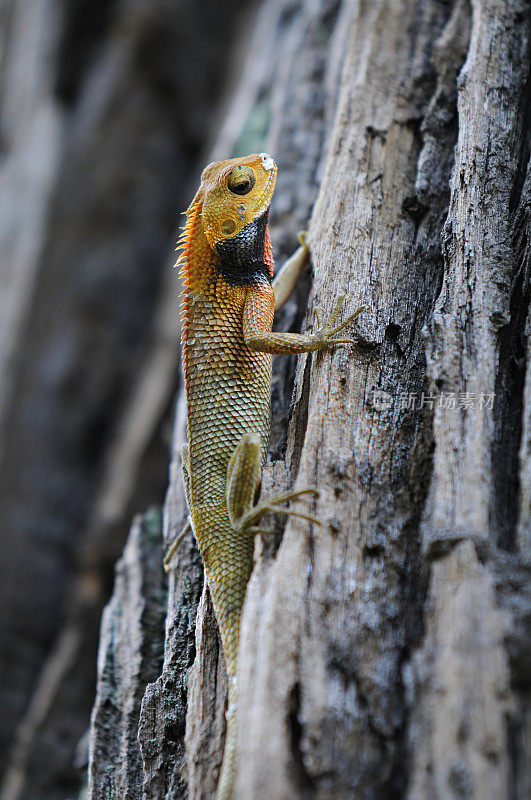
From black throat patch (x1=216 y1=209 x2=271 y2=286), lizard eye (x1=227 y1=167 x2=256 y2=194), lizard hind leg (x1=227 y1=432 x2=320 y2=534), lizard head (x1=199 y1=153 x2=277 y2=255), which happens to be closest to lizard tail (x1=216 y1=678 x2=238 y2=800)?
lizard hind leg (x1=227 y1=432 x2=320 y2=534)

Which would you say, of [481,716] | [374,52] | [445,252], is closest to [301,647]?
[481,716]

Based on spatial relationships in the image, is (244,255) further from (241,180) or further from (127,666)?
(127,666)

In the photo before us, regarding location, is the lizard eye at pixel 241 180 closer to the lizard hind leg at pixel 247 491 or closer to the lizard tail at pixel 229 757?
the lizard hind leg at pixel 247 491

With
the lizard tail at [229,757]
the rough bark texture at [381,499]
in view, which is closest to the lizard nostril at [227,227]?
the rough bark texture at [381,499]

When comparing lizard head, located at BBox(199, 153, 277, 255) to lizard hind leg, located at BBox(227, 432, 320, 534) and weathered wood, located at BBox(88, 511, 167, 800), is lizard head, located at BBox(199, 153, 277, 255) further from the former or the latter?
weathered wood, located at BBox(88, 511, 167, 800)

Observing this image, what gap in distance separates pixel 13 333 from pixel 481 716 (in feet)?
19.9

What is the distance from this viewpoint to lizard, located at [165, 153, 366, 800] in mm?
2537

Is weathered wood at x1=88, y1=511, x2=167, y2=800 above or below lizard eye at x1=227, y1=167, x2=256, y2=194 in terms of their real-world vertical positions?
below

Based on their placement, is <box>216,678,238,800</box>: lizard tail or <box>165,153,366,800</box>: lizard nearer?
<box>216,678,238,800</box>: lizard tail

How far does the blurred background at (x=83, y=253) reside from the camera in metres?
5.90

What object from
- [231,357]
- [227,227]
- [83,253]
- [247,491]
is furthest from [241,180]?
[83,253]

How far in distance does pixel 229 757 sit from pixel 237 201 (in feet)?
8.11

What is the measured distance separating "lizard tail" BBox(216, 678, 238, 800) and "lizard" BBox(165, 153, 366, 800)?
0.40 feet

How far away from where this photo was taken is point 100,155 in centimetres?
675
